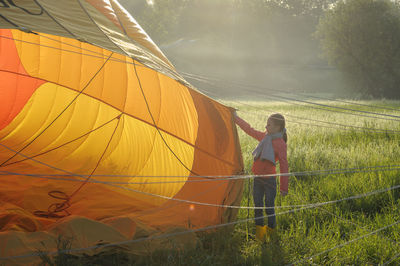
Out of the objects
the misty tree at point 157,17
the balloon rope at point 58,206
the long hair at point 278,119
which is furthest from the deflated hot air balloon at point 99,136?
the misty tree at point 157,17

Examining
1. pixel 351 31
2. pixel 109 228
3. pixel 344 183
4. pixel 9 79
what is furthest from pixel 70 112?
pixel 351 31

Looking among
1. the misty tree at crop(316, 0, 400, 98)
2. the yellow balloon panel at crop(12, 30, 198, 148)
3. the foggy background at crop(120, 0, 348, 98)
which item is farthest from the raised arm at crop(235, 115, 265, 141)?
the foggy background at crop(120, 0, 348, 98)

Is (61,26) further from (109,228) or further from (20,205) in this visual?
(20,205)

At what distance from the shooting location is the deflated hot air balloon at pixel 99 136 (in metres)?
3.54

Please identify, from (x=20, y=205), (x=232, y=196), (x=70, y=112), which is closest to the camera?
(x=232, y=196)

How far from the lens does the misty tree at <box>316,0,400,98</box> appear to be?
33.3 m

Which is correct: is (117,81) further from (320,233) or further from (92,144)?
(320,233)

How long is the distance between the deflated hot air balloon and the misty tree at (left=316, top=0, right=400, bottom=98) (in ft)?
103

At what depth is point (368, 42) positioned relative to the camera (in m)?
33.8

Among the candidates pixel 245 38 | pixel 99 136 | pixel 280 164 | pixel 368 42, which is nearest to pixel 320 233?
pixel 280 164

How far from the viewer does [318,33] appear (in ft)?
124

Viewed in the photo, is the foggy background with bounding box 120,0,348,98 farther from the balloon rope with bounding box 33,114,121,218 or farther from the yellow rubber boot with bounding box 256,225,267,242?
the yellow rubber boot with bounding box 256,225,267,242

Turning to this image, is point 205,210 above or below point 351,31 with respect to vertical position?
below

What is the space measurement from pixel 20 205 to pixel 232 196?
233 centimetres
